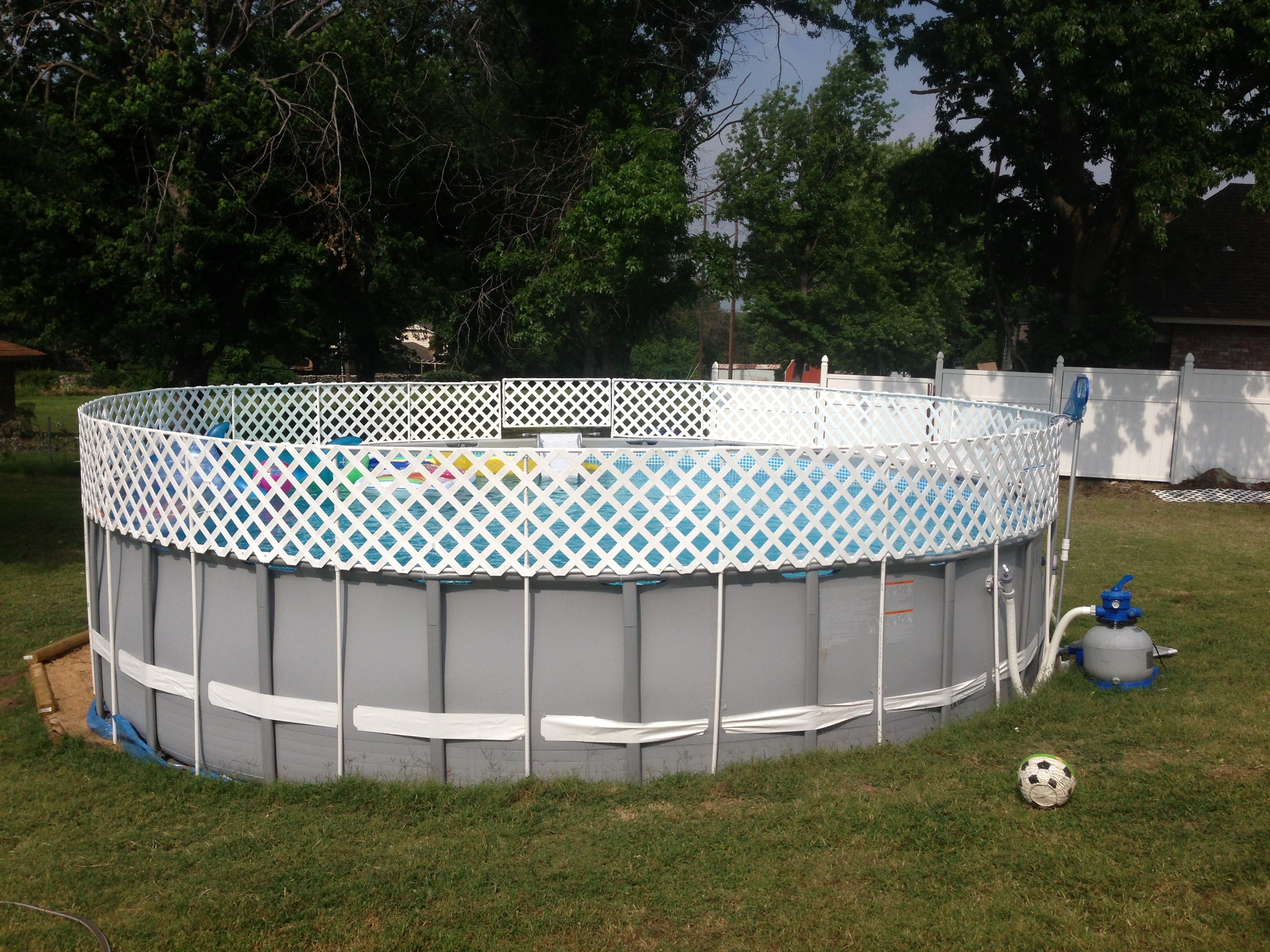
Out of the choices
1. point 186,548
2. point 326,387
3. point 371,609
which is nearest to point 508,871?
point 371,609

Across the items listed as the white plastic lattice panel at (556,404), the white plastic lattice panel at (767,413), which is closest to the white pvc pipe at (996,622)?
the white plastic lattice panel at (767,413)

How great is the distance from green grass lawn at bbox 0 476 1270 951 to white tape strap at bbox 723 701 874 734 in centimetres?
18

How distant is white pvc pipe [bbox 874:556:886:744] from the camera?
5535 mm

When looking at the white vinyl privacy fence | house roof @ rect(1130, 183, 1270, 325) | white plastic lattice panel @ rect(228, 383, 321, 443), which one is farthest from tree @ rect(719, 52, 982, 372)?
white plastic lattice panel @ rect(228, 383, 321, 443)

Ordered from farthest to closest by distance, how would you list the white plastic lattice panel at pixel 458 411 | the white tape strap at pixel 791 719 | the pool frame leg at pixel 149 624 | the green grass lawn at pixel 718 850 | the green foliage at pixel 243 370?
1. the green foliage at pixel 243 370
2. the white plastic lattice panel at pixel 458 411
3. the pool frame leg at pixel 149 624
4. the white tape strap at pixel 791 719
5. the green grass lawn at pixel 718 850

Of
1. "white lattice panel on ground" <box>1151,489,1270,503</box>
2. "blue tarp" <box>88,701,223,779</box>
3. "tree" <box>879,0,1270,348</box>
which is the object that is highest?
"tree" <box>879,0,1270,348</box>

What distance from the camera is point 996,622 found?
6203mm

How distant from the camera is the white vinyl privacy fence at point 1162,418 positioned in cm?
1531

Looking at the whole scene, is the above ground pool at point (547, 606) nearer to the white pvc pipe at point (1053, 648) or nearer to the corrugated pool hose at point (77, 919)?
the white pvc pipe at point (1053, 648)

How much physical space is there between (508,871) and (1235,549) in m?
9.98

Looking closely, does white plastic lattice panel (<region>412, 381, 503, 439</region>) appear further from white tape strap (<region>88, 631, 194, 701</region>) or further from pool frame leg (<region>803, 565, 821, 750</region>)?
pool frame leg (<region>803, 565, 821, 750</region>)

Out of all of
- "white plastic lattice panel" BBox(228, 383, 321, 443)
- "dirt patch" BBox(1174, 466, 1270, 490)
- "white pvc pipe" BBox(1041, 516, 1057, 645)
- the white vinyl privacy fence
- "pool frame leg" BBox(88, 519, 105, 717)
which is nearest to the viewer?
"pool frame leg" BBox(88, 519, 105, 717)

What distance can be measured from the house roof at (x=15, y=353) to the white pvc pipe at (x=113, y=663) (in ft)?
63.1

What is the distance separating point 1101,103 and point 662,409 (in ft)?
29.6
